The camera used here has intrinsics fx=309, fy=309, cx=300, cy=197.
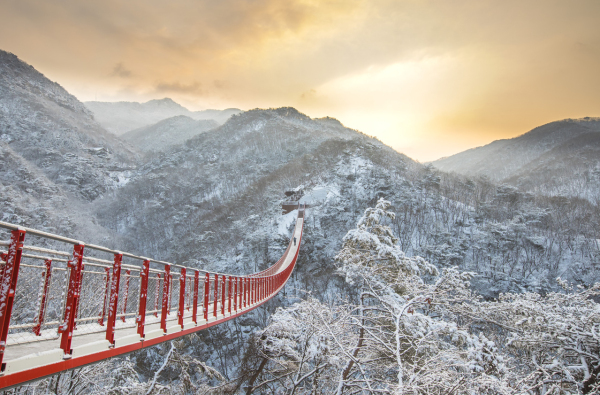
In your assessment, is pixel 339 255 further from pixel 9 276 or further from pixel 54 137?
pixel 54 137

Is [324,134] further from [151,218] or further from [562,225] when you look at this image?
[562,225]

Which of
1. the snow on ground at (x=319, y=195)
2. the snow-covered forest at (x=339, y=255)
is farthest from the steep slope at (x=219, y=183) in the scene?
the snow on ground at (x=319, y=195)

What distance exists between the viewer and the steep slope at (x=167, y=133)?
136750 millimetres

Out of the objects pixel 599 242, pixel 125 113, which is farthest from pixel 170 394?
pixel 125 113

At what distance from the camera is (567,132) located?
108 metres

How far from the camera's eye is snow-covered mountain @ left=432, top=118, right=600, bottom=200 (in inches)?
2562

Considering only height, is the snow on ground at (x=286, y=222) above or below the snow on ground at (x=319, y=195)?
below

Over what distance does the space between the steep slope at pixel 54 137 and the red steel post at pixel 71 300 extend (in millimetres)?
70647

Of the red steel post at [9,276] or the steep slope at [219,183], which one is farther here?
the steep slope at [219,183]

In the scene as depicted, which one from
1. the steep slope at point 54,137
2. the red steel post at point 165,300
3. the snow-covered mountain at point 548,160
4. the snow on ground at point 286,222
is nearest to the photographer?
the red steel post at point 165,300

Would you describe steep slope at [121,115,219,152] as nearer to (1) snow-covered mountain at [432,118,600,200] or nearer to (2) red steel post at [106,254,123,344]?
(1) snow-covered mountain at [432,118,600,200]

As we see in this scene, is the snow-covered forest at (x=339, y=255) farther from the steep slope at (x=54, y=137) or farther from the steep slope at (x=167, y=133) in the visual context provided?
the steep slope at (x=167, y=133)

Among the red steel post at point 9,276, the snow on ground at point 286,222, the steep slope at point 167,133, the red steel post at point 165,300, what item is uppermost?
the steep slope at point 167,133

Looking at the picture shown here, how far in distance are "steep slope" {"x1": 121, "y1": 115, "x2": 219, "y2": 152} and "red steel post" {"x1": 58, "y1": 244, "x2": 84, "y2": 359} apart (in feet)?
454
